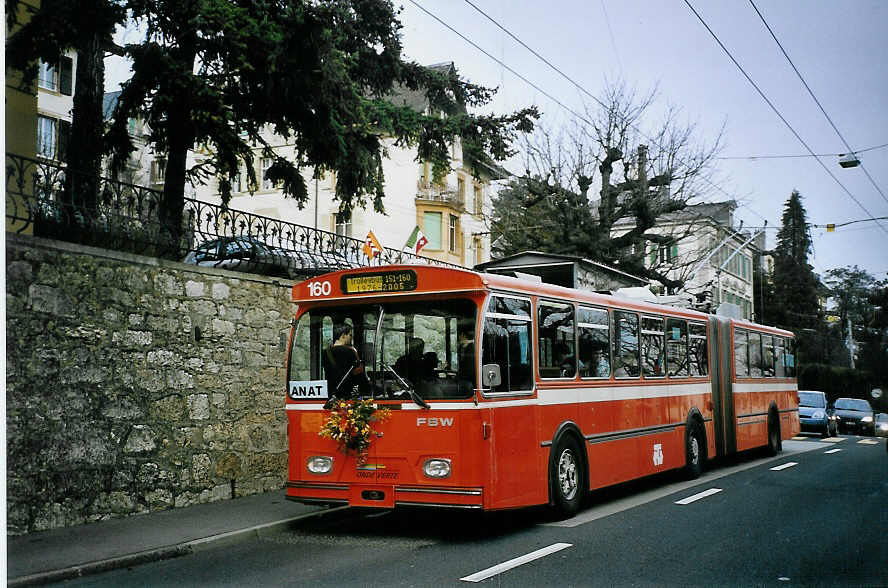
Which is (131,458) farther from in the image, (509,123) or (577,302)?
(509,123)

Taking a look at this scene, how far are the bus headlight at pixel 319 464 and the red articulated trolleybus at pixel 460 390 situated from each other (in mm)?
12

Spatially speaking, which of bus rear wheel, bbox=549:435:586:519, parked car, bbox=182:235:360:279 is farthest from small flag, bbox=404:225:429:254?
bus rear wheel, bbox=549:435:586:519

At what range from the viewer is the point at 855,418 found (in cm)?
3619

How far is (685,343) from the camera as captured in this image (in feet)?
49.3

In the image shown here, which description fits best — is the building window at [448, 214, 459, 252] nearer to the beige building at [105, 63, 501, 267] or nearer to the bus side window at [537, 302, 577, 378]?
the beige building at [105, 63, 501, 267]

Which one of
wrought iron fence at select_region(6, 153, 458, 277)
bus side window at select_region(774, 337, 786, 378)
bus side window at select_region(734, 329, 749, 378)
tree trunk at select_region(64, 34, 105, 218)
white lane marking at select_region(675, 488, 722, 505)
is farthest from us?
bus side window at select_region(774, 337, 786, 378)

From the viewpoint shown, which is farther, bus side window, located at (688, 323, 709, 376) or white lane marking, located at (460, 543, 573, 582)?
bus side window, located at (688, 323, 709, 376)

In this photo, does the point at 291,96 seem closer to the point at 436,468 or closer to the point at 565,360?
the point at 565,360

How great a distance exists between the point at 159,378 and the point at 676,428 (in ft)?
26.5

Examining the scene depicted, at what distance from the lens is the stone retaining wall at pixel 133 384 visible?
9.02m

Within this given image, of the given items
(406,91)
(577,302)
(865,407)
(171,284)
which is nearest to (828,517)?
(577,302)

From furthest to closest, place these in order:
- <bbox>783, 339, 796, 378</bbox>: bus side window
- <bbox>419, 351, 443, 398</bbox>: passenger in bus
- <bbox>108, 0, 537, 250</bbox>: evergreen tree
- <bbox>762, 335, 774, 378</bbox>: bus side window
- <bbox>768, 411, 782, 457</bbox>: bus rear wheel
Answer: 1. <bbox>783, 339, 796, 378</bbox>: bus side window
2. <bbox>768, 411, 782, 457</bbox>: bus rear wheel
3. <bbox>762, 335, 774, 378</bbox>: bus side window
4. <bbox>108, 0, 537, 250</bbox>: evergreen tree
5. <bbox>419, 351, 443, 398</bbox>: passenger in bus


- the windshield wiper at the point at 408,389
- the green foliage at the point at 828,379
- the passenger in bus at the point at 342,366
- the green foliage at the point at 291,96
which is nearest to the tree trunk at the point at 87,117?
the green foliage at the point at 291,96

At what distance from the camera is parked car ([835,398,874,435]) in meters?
36.0
